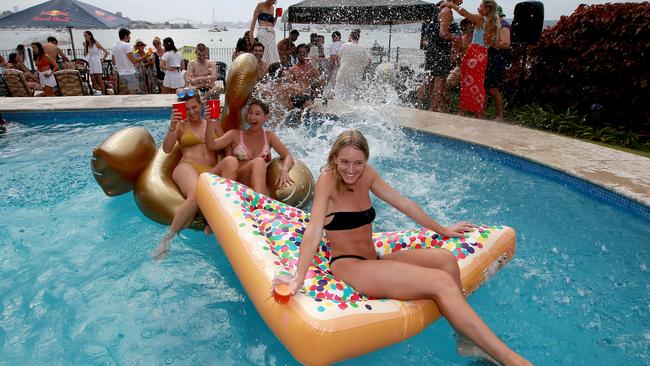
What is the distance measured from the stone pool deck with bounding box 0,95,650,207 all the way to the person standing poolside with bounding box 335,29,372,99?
0.44 m

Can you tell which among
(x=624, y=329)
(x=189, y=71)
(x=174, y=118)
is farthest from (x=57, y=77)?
(x=624, y=329)

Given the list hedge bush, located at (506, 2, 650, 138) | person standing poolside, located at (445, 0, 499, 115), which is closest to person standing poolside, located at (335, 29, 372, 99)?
person standing poolside, located at (445, 0, 499, 115)

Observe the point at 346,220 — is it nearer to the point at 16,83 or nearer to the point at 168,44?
the point at 168,44

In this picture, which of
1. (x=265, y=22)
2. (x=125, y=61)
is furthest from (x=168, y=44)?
(x=265, y=22)

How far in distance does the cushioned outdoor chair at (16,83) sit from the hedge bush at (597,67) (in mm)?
9470

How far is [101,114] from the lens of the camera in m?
7.95

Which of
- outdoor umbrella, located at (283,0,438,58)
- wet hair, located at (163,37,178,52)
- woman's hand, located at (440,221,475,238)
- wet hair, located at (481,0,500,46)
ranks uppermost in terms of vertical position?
outdoor umbrella, located at (283,0,438,58)

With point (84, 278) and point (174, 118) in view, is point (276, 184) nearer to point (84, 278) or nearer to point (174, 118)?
point (174, 118)

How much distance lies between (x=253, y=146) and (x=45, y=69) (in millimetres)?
7698

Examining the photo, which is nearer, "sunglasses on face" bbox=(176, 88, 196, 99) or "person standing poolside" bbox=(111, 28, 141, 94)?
"sunglasses on face" bbox=(176, 88, 196, 99)

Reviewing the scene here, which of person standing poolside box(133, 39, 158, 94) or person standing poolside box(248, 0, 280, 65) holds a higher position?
person standing poolside box(248, 0, 280, 65)

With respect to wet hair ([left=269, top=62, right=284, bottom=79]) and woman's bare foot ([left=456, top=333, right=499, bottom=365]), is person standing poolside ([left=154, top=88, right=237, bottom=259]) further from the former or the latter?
wet hair ([left=269, top=62, right=284, bottom=79])

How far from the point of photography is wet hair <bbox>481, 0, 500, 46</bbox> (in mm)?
6735

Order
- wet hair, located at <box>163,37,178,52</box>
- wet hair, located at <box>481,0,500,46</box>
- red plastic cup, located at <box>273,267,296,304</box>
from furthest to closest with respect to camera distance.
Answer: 1. wet hair, located at <box>163,37,178,52</box>
2. wet hair, located at <box>481,0,500,46</box>
3. red plastic cup, located at <box>273,267,296,304</box>
